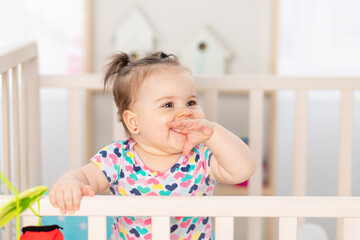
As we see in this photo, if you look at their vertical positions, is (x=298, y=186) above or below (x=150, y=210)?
below

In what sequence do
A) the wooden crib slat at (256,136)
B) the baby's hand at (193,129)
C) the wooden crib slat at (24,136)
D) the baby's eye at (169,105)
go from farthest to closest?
the wooden crib slat at (256,136) → the wooden crib slat at (24,136) → the baby's eye at (169,105) → the baby's hand at (193,129)

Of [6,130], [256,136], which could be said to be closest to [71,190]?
[6,130]

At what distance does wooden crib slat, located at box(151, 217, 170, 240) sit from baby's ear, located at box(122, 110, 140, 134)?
30 centimetres

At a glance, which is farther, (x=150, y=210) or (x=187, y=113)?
(x=187, y=113)

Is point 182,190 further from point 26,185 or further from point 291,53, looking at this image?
point 291,53

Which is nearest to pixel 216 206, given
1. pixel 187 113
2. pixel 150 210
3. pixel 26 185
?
pixel 150 210

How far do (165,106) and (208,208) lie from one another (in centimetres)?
29

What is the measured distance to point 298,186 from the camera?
4.93 ft

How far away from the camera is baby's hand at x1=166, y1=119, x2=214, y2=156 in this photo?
92 cm

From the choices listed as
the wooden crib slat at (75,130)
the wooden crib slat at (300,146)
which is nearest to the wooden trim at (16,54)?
the wooden crib slat at (75,130)

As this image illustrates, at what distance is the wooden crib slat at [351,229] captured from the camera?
798 millimetres

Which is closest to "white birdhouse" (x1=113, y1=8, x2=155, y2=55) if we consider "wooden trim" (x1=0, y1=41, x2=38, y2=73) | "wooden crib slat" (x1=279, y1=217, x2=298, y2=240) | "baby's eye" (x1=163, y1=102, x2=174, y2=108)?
"wooden trim" (x1=0, y1=41, x2=38, y2=73)

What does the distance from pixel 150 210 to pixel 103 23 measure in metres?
1.45

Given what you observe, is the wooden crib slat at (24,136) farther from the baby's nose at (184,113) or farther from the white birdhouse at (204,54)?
the white birdhouse at (204,54)
